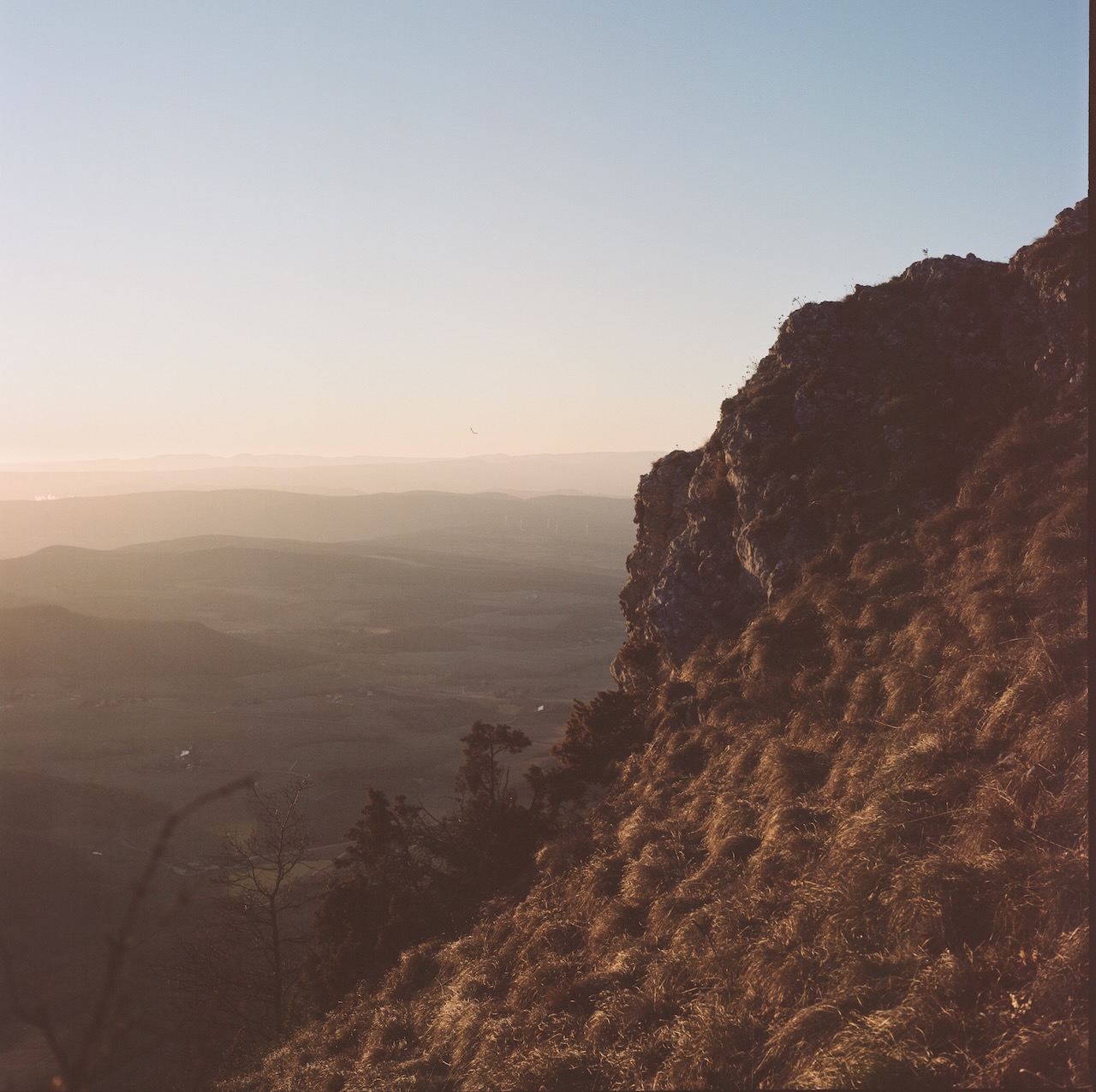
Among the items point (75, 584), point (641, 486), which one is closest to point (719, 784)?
point (641, 486)

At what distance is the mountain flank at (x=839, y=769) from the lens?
29.8 feet

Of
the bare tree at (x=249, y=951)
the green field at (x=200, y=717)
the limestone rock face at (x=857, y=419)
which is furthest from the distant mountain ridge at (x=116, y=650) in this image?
the limestone rock face at (x=857, y=419)

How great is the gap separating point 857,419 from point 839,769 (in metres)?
13.2

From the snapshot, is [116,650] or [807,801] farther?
[116,650]

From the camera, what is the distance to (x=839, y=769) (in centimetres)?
1478

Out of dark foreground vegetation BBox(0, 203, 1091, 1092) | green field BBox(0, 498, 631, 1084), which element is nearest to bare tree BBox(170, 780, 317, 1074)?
dark foreground vegetation BBox(0, 203, 1091, 1092)

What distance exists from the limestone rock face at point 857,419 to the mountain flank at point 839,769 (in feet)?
0.30

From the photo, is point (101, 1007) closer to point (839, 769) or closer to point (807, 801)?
point (807, 801)

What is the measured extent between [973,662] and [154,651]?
124m

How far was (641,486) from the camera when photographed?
3047cm

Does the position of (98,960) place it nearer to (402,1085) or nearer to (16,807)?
(16,807)

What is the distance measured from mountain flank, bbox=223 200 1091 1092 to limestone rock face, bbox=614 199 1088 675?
91 millimetres

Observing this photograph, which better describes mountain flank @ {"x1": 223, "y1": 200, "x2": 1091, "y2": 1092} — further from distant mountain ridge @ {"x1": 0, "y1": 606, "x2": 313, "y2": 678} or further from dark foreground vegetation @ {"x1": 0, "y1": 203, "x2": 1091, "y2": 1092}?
distant mountain ridge @ {"x1": 0, "y1": 606, "x2": 313, "y2": 678}

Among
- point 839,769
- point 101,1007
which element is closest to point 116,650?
point 839,769
